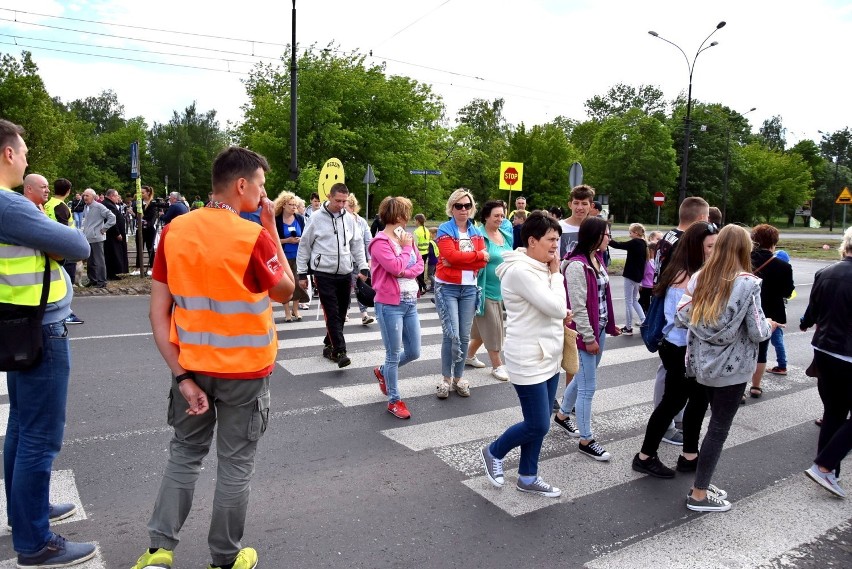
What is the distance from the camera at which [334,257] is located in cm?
708

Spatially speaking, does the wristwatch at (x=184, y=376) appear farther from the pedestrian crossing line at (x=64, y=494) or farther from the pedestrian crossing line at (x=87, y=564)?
the pedestrian crossing line at (x=64, y=494)

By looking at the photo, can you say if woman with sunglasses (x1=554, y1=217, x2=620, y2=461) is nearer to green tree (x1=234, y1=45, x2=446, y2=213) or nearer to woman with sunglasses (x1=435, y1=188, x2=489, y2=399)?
woman with sunglasses (x1=435, y1=188, x2=489, y2=399)

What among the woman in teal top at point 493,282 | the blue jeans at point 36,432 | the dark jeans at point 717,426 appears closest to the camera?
the blue jeans at point 36,432

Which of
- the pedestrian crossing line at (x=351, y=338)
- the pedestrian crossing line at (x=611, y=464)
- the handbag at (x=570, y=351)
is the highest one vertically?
the handbag at (x=570, y=351)

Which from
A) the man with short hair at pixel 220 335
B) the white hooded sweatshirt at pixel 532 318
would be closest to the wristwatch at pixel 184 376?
the man with short hair at pixel 220 335

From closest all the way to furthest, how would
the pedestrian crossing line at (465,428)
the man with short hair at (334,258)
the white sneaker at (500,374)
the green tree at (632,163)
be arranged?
the pedestrian crossing line at (465,428), the white sneaker at (500,374), the man with short hair at (334,258), the green tree at (632,163)

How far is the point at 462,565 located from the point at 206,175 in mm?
92438

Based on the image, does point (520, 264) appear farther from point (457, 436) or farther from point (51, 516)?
point (51, 516)

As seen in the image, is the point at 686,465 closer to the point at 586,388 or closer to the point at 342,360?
the point at 586,388

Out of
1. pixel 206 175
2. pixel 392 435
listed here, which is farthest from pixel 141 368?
pixel 206 175

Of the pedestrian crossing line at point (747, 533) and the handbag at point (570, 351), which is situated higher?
the handbag at point (570, 351)

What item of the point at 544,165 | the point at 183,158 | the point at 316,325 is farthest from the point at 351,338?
the point at 183,158

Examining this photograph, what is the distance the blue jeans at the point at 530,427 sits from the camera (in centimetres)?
389

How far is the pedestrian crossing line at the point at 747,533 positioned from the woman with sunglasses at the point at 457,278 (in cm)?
277
